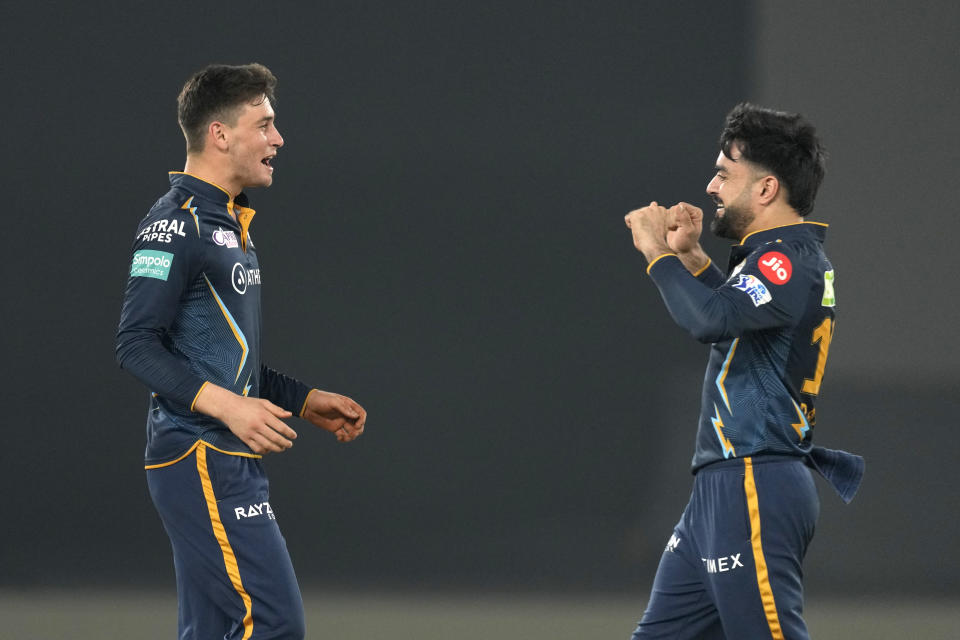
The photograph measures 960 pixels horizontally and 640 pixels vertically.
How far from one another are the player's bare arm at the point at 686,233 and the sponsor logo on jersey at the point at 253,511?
3.62 ft

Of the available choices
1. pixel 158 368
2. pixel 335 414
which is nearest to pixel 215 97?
pixel 158 368

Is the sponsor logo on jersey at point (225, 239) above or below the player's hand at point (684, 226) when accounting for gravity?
below

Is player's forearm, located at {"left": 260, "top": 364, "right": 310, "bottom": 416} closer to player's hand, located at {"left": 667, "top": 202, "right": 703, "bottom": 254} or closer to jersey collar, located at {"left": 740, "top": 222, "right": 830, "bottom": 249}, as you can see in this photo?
player's hand, located at {"left": 667, "top": 202, "right": 703, "bottom": 254}

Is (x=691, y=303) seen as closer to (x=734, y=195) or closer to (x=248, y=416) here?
(x=734, y=195)

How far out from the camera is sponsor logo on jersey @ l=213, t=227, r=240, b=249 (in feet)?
8.12

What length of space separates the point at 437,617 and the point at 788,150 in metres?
2.83

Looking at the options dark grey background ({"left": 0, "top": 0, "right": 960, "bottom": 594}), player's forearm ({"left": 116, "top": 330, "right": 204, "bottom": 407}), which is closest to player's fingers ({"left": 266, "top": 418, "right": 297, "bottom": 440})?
player's forearm ({"left": 116, "top": 330, "right": 204, "bottom": 407})

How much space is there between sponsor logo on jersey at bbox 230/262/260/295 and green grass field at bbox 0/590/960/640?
7.35 ft

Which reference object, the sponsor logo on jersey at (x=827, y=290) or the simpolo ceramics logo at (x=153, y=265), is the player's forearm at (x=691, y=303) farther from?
the simpolo ceramics logo at (x=153, y=265)

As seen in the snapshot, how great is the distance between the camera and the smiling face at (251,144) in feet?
8.63

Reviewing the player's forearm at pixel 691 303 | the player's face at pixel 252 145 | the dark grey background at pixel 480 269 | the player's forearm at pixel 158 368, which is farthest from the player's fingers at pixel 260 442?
the dark grey background at pixel 480 269

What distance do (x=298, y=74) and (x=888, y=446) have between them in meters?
3.09

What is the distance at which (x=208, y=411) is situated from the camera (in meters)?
2.30

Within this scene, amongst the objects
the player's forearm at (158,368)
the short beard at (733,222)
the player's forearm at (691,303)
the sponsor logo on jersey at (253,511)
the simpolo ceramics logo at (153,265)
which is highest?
the short beard at (733,222)
